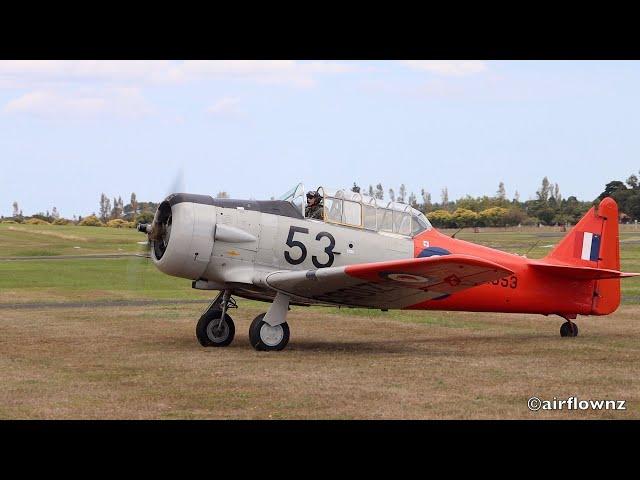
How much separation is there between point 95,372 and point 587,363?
634 centimetres

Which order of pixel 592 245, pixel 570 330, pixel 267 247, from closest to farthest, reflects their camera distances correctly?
pixel 267 247, pixel 570 330, pixel 592 245

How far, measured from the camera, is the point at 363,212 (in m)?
14.5

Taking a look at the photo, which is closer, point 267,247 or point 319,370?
point 319,370

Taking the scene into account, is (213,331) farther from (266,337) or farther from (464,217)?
(464,217)

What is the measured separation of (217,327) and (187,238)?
1.75 m

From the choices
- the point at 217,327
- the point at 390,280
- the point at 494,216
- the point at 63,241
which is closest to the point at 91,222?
the point at 63,241

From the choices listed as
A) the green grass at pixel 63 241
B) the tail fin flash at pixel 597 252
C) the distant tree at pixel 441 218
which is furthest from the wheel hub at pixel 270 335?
the green grass at pixel 63 241

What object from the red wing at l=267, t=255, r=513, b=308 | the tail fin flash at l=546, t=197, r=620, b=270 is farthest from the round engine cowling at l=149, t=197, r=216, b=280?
the tail fin flash at l=546, t=197, r=620, b=270

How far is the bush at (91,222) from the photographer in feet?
258

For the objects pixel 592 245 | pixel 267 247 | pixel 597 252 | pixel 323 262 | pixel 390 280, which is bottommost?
pixel 390 280

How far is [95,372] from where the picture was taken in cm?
1148
